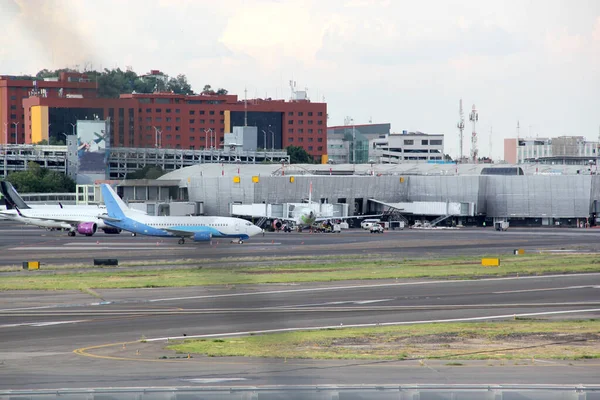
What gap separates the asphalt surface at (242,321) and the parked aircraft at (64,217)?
28.8m

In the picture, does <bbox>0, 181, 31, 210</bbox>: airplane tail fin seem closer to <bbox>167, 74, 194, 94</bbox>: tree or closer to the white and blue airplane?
the white and blue airplane

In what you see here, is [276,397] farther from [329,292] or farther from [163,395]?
[329,292]

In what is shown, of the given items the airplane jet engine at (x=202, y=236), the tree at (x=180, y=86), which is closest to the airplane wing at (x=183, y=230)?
the airplane jet engine at (x=202, y=236)

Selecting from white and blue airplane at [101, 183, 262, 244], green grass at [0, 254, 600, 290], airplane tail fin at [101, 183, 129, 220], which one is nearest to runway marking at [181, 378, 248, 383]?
green grass at [0, 254, 600, 290]

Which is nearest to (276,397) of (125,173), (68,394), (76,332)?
(68,394)

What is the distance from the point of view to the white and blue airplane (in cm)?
10081

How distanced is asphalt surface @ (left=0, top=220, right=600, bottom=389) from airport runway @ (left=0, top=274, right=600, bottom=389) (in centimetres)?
5

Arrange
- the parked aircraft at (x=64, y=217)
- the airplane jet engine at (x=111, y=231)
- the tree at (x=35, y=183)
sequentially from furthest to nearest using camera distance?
the tree at (x=35, y=183) → the airplane jet engine at (x=111, y=231) → the parked aircraft at (x=64, y=217)

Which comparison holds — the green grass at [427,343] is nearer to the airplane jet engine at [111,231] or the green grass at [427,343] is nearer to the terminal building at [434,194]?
the airplane jet engine at [111,231]

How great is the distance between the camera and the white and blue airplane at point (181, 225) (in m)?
101

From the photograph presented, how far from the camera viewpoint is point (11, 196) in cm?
12194

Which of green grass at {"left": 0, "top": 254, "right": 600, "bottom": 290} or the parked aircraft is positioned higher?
the parked aircraft

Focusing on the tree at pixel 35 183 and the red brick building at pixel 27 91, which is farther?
the tree at pixel 35 183

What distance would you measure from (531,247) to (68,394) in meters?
80.6
